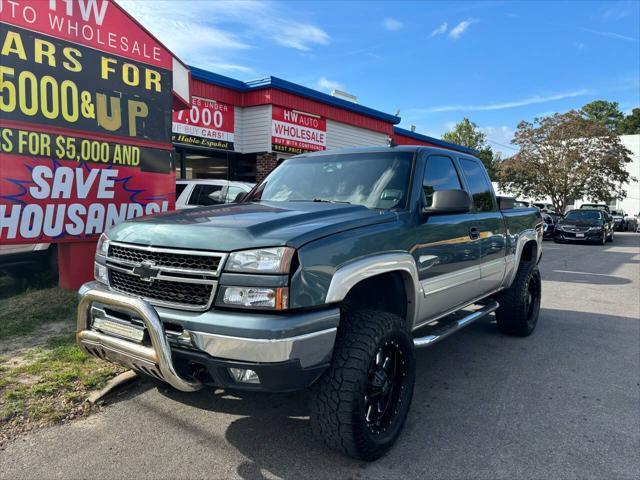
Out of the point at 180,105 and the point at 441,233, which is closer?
the point at 441,233

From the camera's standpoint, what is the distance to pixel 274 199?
408cm

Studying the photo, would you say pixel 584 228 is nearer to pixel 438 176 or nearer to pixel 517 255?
pixel 517 255

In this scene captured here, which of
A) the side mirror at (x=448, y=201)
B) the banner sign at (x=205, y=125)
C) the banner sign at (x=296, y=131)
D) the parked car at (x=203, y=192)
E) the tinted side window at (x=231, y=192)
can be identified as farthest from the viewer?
the banner sign at (x=296, y=131)

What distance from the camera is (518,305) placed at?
5.39 m

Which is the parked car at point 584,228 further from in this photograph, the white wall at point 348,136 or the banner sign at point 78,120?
the banner sign at point 78,120

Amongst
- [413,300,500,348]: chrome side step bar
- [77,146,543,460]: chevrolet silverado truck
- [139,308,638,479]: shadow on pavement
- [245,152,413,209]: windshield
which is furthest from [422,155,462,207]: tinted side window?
[139,308,638,479]: shadow on pavement

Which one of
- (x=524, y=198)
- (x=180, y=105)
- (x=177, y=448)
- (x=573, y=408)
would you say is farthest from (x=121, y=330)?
(x=524, y=198)

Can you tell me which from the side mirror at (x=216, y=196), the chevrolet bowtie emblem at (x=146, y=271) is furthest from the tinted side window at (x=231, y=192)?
the chevrolet bowtie emblem at (x=146, y=271)

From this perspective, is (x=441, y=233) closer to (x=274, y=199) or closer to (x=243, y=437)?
(x=274, y=199)

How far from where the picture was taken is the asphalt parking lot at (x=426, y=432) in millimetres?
2820

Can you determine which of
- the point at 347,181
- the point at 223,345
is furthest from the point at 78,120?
the point at 223,345

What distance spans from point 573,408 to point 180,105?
717cm

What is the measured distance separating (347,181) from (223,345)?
1.85 meters

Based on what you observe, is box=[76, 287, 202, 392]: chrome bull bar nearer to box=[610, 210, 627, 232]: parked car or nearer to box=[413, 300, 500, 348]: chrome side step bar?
box=[413, 300, 500, 348]: chrome side step bar
